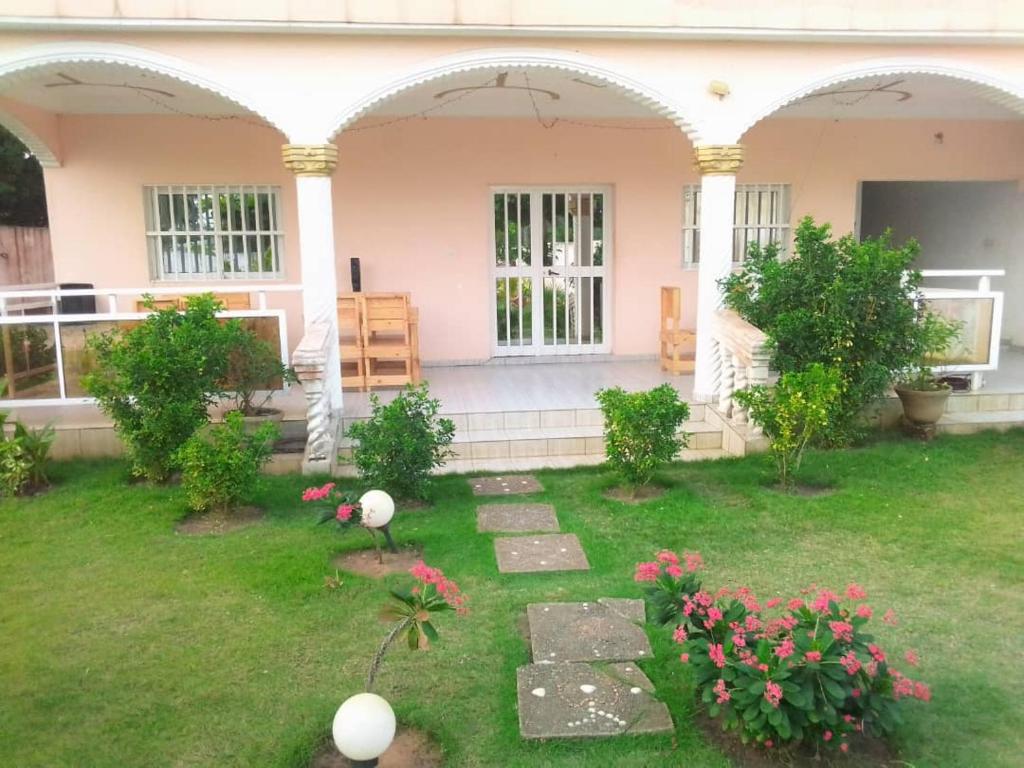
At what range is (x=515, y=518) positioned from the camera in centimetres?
624

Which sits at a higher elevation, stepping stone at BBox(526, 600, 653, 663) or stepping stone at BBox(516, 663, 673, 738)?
stepping stone at BBox(526, 600, 653, 663)

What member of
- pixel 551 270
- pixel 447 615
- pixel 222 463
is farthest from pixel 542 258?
pixel 447 615

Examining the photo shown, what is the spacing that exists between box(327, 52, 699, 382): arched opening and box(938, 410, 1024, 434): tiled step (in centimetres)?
324

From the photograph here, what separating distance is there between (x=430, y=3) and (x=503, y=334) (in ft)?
15.2

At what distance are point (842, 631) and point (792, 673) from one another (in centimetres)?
26

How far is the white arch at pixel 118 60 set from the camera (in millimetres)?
7145

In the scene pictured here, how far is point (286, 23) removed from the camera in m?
7.16

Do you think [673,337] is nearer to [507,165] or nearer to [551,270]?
[551,270]

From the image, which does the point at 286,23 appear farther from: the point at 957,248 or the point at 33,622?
the point at 957,248

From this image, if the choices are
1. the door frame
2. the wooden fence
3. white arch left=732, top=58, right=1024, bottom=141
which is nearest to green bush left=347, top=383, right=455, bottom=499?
white arch left=732, top=58, right=1024, bottom=141

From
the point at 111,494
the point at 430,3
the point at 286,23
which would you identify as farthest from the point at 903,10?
the point at 111,494

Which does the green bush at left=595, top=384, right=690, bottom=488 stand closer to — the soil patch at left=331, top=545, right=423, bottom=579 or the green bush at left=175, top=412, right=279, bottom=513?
the soil patch at left=331, top=545, right=423, bottom=579

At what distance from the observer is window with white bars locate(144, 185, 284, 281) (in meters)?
10.3

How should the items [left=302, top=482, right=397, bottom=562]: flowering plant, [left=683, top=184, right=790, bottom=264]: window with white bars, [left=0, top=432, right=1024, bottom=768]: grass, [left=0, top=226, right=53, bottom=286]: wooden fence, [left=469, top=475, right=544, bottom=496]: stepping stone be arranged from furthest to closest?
[left=0, top=226, right=53, bottom=286]: wooden fence, [left=683, top=184, right=790, bottom=264]: window with white bars, [left=469, top=475, right=544, bottom=496]: stepping stone, [left=302, top=482, right=397, bottom=562]: flowering plant, [left=0, top=432, right=1024, bottom=768]: grass
